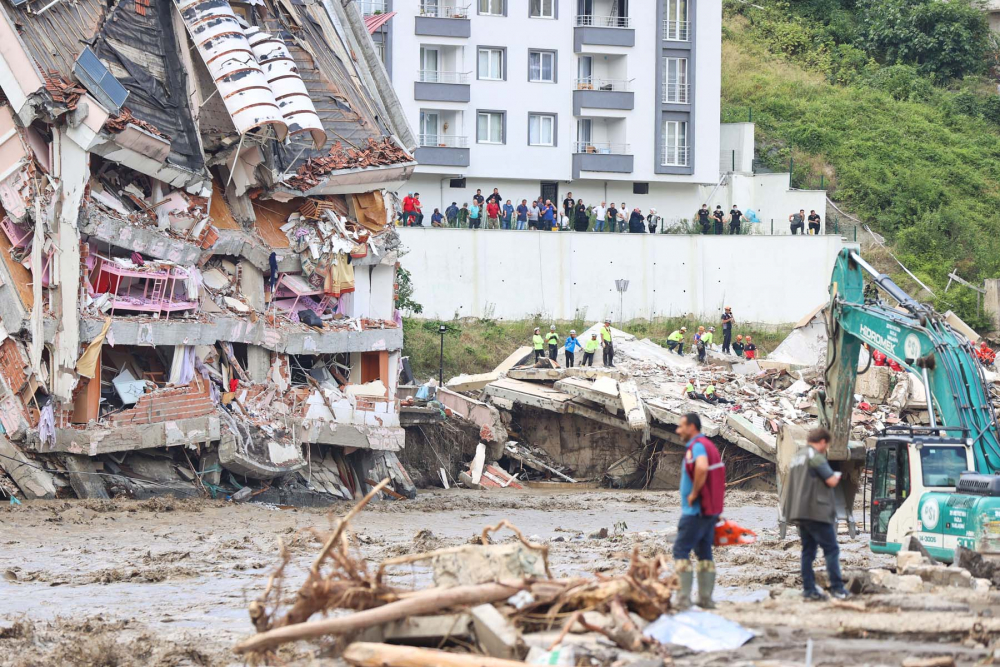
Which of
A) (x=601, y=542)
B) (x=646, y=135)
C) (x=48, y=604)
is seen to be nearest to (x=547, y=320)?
(x=646, y=135)

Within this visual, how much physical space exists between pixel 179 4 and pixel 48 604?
48.6 feet

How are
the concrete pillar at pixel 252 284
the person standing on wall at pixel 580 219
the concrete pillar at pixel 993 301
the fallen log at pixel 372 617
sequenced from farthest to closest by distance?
the person standing on wall at pixel 580 219 < the concrete pillar at pixel 993 301 < the concrete pillar at pixel 252 284 < the fallen log at pixel 372 617

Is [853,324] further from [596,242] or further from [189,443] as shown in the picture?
[596,242]

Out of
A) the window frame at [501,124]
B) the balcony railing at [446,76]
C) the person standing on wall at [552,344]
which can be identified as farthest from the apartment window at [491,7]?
the person standing on wall at [552,344]

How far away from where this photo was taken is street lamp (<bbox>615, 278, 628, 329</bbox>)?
46.0 metres

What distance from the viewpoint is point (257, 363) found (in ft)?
88.8

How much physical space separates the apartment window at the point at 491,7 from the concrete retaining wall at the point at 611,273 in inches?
381

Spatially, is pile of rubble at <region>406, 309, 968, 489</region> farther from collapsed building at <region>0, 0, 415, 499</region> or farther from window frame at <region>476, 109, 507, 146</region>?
window frame at <region>476, 109, 507, 146</region>

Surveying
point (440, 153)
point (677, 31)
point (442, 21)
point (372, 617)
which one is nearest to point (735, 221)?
point (677, 31)

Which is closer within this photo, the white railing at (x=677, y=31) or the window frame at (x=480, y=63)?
the window frame at (x=480, y=63)

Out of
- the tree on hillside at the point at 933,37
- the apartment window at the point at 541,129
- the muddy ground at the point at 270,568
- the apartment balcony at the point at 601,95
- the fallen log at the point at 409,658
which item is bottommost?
the muddy ground at the point at 270,568

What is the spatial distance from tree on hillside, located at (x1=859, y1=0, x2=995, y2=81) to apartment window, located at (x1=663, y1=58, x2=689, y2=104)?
50.1ft

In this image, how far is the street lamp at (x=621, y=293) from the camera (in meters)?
46.0

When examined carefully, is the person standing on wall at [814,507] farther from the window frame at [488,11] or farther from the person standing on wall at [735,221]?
the window frame at [488,11]
